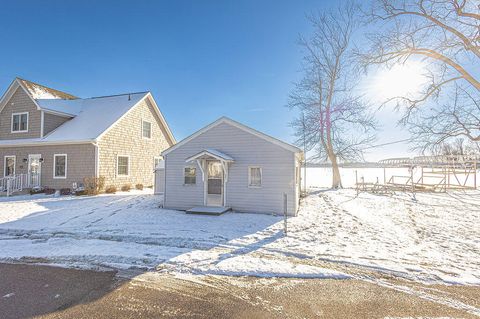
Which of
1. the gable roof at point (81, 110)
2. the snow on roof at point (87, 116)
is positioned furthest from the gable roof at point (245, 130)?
the snow on roof at point (87, 116)

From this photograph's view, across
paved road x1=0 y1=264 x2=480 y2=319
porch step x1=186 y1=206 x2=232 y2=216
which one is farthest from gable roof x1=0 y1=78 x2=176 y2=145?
paved road x1=0 y1=264 x2=480 y2=319

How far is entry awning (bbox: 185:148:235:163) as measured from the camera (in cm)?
1029

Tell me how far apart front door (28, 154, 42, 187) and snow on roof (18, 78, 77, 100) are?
14.6 ft

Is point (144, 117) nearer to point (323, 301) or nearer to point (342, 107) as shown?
point (342, 107)

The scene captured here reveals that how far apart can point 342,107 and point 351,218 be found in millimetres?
14707

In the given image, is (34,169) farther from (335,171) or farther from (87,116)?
(335,171)

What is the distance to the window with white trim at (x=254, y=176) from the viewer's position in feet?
34.3

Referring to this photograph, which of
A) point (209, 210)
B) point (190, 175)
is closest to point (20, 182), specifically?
point (190, 175)

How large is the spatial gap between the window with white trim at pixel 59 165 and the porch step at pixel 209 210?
10.9 m

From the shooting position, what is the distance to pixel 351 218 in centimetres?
948

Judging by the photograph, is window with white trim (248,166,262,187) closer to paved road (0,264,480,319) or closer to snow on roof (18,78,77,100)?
paved road (0,264,480,319)

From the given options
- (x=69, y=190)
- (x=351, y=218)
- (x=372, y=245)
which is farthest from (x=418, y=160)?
(x=69, y=190)

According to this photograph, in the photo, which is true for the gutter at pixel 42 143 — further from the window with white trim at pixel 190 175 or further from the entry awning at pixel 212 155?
the entry awning at pixel 212 155

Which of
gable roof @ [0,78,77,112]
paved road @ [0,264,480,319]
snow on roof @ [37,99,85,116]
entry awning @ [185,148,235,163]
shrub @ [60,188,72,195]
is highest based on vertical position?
gable roof @ [0,78,77,112]
